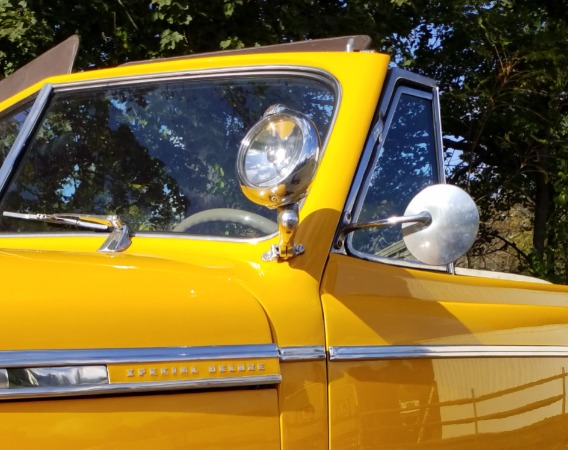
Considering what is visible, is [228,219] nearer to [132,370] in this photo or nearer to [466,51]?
[132,370]

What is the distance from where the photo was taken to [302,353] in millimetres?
1787

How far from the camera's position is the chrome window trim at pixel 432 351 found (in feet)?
6.18

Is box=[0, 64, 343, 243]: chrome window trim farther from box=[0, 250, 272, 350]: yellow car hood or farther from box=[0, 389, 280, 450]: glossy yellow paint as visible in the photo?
box=[0, 389, 280, 450]: glossy yellow paint

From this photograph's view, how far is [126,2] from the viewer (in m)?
7.40

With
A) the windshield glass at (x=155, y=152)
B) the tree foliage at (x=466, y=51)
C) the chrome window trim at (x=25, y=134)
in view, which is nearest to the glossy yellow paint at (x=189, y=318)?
the windshield glass at (x=155, y=152)

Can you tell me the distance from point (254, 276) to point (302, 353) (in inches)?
8.8

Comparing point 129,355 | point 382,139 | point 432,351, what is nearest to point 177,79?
point 382,139

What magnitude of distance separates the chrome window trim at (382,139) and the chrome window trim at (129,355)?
458mm

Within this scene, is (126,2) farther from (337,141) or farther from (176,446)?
(176,446)

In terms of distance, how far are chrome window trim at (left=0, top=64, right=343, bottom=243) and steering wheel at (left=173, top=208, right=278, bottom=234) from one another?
0.05 m

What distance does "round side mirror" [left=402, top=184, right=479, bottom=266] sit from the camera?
Result: 1963mm

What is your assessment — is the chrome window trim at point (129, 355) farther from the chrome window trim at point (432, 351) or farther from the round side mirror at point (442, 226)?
the round side mirror at point (442, 226)

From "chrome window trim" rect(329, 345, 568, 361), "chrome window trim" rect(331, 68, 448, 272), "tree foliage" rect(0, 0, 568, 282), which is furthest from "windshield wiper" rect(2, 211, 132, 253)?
"tree foliage" rect(0, 0, 568, 282)

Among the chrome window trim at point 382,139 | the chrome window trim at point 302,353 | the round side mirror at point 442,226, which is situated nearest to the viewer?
the chrome window trim at point 302,353
